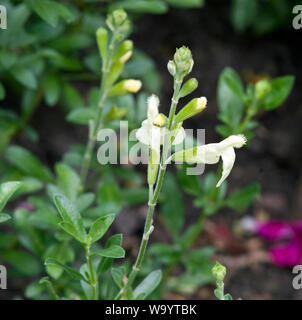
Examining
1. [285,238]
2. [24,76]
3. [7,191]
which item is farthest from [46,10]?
[285,238]

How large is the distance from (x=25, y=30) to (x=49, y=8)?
0.44 metres

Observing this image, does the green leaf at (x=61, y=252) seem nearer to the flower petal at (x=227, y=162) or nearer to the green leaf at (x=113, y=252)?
the green leaf at (x=113, y=252)

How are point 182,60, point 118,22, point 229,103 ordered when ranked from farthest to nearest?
point 229,103
point 118,22
point 182,60

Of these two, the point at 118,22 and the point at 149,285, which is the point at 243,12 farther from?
the point at 149,285

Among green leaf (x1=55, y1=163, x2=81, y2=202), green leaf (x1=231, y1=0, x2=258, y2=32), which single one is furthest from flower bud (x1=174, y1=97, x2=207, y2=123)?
green leaf (x1=231, y1=0, x2=258, y2=32)

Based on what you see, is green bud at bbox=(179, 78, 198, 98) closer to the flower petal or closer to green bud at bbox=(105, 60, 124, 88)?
the flower petal

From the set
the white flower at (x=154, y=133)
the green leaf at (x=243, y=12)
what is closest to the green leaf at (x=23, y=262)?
the white flower at (x=154, y=133)

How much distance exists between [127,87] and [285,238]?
122cm

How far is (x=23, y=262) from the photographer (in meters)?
1.81

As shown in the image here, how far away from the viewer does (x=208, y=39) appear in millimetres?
2855

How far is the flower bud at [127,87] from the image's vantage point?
4.78 ft

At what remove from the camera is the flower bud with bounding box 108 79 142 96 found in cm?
146
